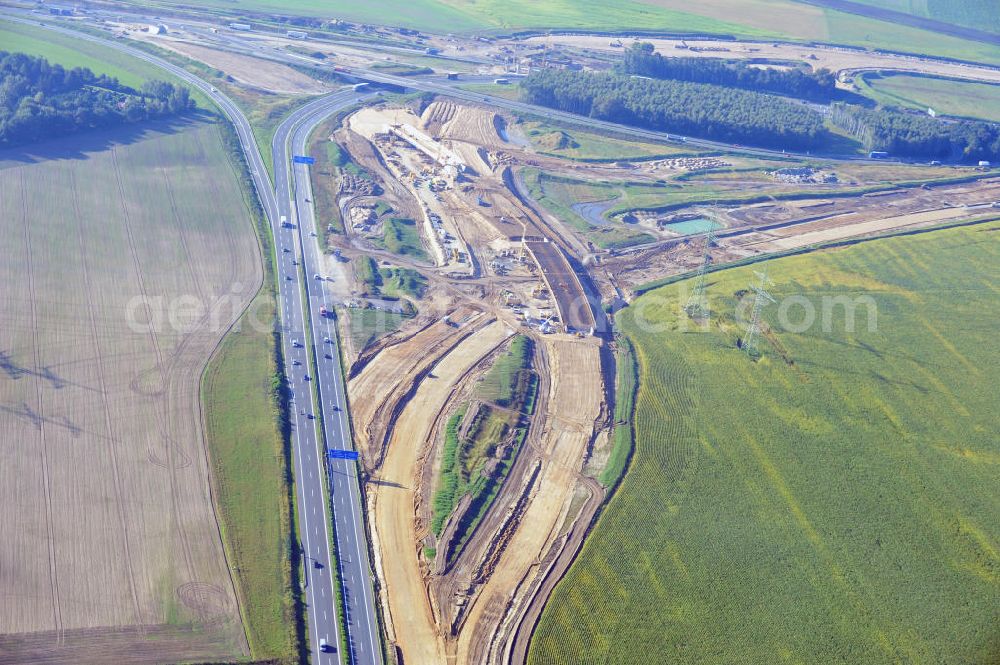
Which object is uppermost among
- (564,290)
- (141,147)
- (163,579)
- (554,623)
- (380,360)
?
(141,147)

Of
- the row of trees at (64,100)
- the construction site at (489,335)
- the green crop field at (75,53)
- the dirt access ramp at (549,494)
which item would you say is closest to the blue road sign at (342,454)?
the construction site at (489,335)

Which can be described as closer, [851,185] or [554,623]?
[554,623]

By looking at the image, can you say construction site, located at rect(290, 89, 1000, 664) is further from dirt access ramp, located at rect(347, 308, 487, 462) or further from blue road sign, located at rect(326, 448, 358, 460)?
blue road sign, located at rect(326, 448, 358, 460)

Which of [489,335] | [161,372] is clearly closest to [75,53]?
[161,372]

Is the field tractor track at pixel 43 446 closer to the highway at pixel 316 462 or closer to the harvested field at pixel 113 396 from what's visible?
the harvested field at pixel 113 396

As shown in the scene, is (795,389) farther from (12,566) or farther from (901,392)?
(12,566)

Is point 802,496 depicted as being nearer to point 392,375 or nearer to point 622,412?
point 622,412

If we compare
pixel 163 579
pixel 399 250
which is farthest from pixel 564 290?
pixel 163 579
